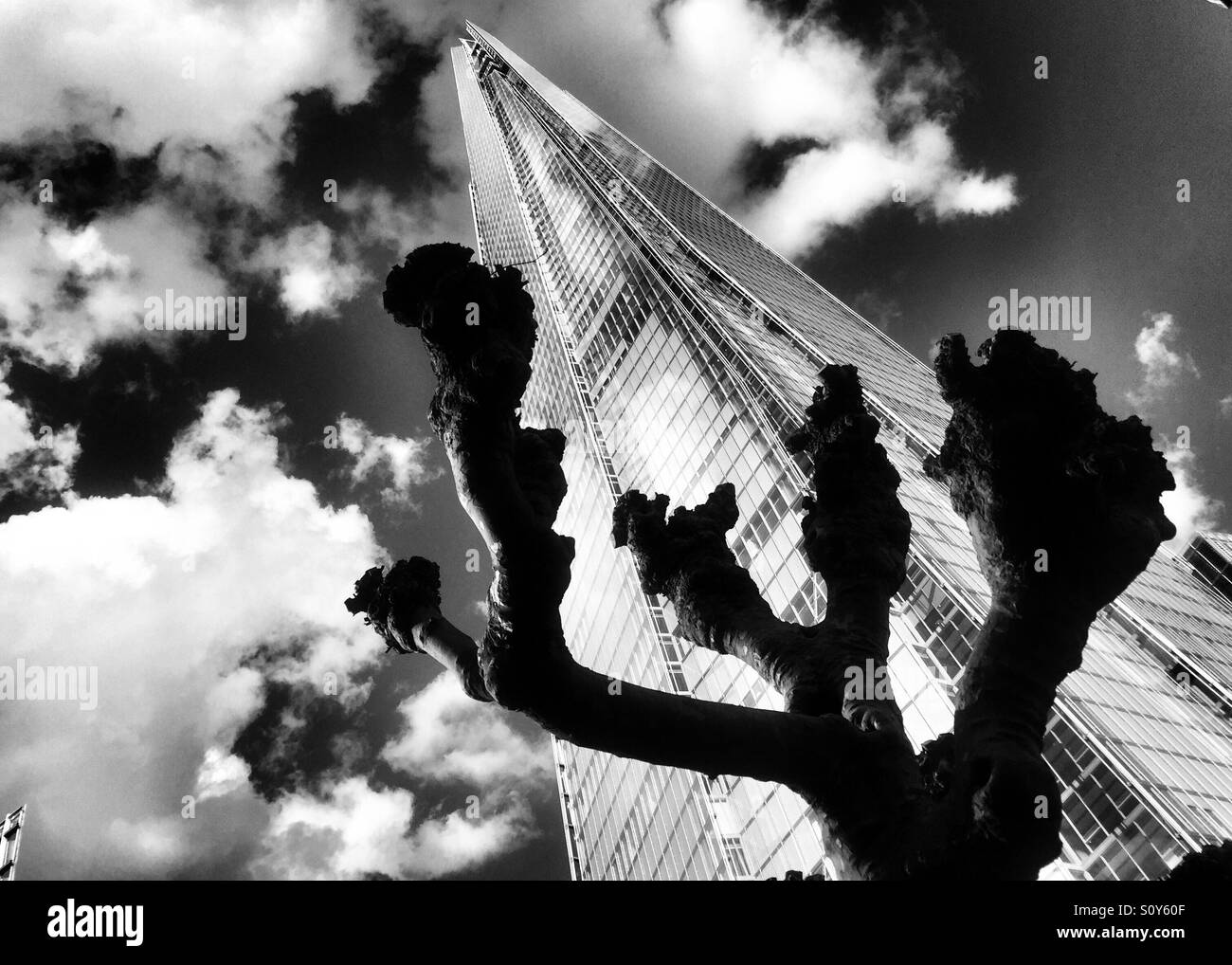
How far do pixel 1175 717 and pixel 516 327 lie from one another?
37966 millimetres

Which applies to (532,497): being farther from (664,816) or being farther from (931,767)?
(664,816)

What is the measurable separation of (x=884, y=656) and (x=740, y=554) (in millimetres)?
34594

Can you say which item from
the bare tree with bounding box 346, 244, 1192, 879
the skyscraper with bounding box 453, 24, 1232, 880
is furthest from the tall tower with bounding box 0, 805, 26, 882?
the bare tree with bounding box 346, 244, 1192, 879

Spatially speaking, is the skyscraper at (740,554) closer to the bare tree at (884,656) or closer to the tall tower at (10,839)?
the bare tree at (884,656)

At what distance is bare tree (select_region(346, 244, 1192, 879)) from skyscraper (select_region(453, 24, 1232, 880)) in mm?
13527

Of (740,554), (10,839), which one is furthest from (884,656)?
(10,839)

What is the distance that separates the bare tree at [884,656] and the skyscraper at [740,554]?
13.5m

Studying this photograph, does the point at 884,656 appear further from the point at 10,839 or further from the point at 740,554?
the point at 10,839

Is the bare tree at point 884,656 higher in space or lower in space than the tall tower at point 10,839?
lower

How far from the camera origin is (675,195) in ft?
257

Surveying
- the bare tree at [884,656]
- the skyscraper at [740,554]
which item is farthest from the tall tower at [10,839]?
the bare tree at [884,656]

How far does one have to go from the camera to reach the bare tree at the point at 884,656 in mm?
3629

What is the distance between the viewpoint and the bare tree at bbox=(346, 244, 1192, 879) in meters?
3.63
